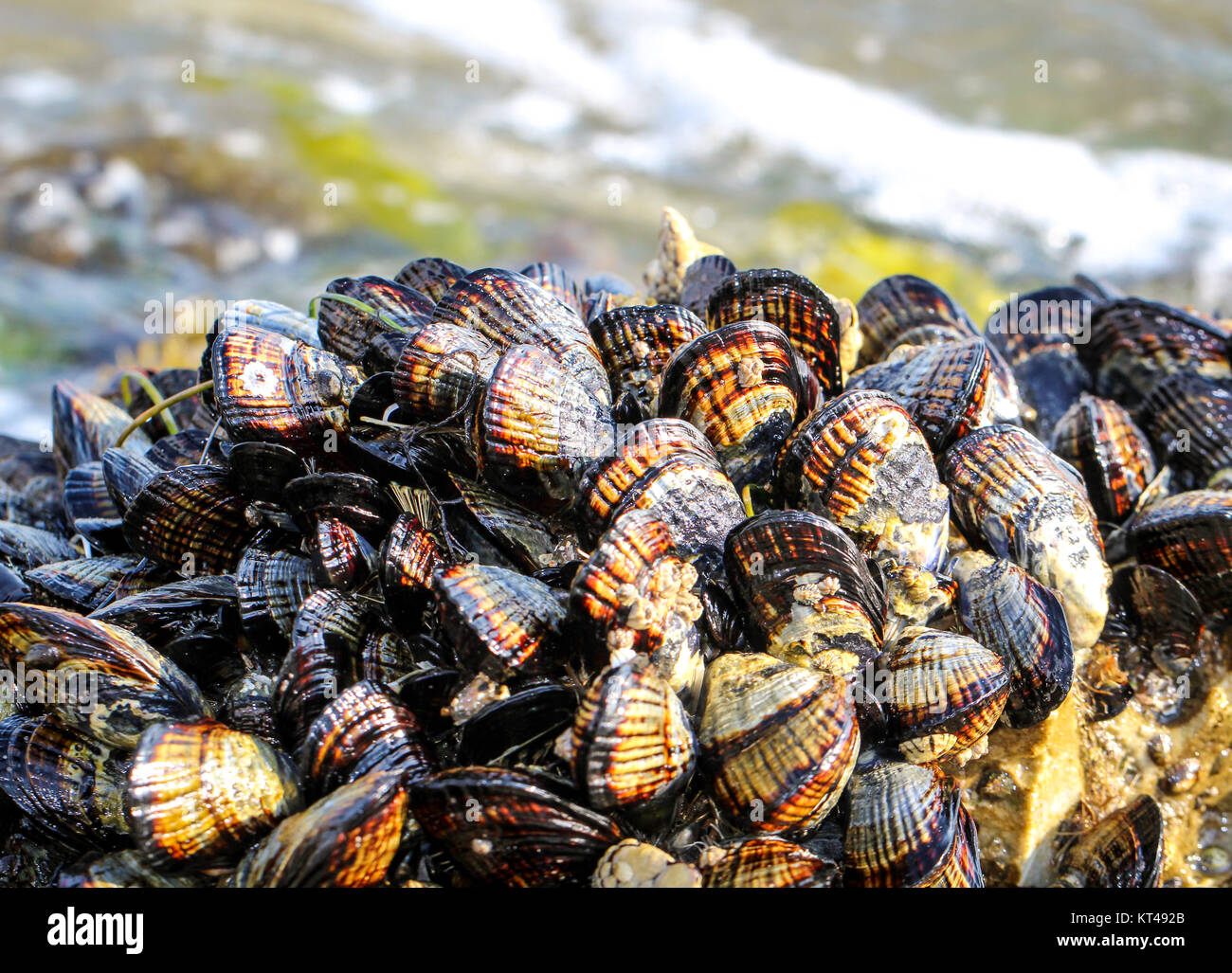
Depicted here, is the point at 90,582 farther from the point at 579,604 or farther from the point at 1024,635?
the point at 1024,635

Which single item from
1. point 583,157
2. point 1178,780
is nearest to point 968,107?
point 583,157

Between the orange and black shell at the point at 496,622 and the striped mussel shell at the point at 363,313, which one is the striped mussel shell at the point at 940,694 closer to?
the orange and black shell at the point at 496,622

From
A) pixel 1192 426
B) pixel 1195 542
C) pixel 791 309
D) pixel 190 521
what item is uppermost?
pixel 791 309

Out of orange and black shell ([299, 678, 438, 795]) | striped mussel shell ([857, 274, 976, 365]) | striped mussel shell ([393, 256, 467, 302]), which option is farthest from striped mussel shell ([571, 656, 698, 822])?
striped mussel shell ([857, 274, 976, 365])

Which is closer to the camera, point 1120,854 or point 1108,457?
point 1120,854

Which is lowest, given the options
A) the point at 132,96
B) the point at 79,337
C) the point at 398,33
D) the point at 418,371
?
the point at 418,371

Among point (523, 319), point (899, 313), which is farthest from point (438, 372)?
point (899, 313)

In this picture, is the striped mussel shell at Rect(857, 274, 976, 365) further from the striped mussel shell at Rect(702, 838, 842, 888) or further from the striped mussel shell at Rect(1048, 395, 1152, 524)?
the striped mussel shell at Rect(702, 838, 842, 888)
